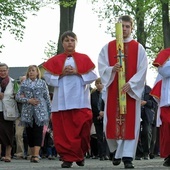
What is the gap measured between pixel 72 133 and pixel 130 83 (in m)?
1.32

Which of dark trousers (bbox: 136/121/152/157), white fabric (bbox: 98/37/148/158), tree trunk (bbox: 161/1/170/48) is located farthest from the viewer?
tree trunk (bbox: 161/1/170/48)

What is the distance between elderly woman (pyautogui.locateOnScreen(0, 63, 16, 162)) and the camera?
712 inches

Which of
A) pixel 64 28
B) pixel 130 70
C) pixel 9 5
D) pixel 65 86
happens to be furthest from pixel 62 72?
pixel 9 5

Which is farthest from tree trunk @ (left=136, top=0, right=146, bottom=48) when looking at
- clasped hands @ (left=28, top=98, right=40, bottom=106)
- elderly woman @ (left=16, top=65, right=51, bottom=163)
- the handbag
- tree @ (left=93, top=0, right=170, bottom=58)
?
clasped hands @ (left=28, top=98, right=40, bottom=106)

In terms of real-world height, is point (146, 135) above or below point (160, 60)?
below

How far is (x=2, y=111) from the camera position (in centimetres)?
1814

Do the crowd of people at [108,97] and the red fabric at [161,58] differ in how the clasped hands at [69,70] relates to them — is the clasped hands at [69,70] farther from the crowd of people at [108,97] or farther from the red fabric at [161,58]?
the red fabric at [161,58]

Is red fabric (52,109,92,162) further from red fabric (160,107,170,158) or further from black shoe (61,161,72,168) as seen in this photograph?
red fabric (160,107,170,158)

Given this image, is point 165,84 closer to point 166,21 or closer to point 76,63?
point 76,63

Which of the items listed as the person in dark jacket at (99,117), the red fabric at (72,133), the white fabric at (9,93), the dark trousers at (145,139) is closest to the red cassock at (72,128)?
the red fabric at (72,133)

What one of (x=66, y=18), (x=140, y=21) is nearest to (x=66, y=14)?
→ (x=66, y=18)

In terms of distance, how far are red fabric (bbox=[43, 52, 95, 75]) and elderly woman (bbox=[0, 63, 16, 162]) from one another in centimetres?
330

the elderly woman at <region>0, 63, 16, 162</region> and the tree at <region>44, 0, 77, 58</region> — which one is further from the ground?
the tree at <region>44, 0, 77, 58</region>

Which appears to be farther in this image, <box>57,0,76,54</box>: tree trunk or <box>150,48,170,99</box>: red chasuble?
<box>57,0,76,54</box>: tree trunk
